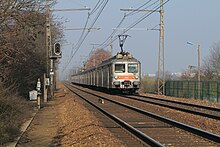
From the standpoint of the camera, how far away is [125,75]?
1439 inches

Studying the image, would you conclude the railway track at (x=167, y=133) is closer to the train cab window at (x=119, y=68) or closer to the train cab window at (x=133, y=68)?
the train cab window at (x=119, y=68)

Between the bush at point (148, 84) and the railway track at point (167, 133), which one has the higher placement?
the bush at point (148, 84)

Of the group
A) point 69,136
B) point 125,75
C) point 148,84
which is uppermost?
point 125,75

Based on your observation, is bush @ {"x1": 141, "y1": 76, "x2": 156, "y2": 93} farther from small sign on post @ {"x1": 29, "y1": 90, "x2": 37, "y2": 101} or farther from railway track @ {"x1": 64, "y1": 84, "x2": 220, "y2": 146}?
railway track @ {"x1": 64, "y1": 84, "x2": 220, "y2": 146}

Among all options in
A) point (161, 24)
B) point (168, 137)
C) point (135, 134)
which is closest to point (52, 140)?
point (135, 134)

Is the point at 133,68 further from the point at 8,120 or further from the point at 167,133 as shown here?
the point at 167,133

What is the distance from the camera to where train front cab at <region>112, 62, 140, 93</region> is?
36.2 meters

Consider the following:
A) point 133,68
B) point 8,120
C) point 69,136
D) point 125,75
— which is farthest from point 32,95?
point 133,68

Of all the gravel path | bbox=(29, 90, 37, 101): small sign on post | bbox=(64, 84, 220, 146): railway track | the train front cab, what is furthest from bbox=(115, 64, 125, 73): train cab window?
the gravel path

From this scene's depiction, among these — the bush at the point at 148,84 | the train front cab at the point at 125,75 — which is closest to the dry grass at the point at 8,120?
the train front cab at the point at 125,75

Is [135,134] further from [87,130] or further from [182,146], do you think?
[182,146]

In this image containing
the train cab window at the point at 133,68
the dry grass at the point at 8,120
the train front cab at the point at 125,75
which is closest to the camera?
the dry grass at the point at 8,120

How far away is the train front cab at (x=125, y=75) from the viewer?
36219 mm

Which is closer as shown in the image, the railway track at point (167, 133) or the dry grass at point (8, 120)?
the railway track at point (167, 133)
